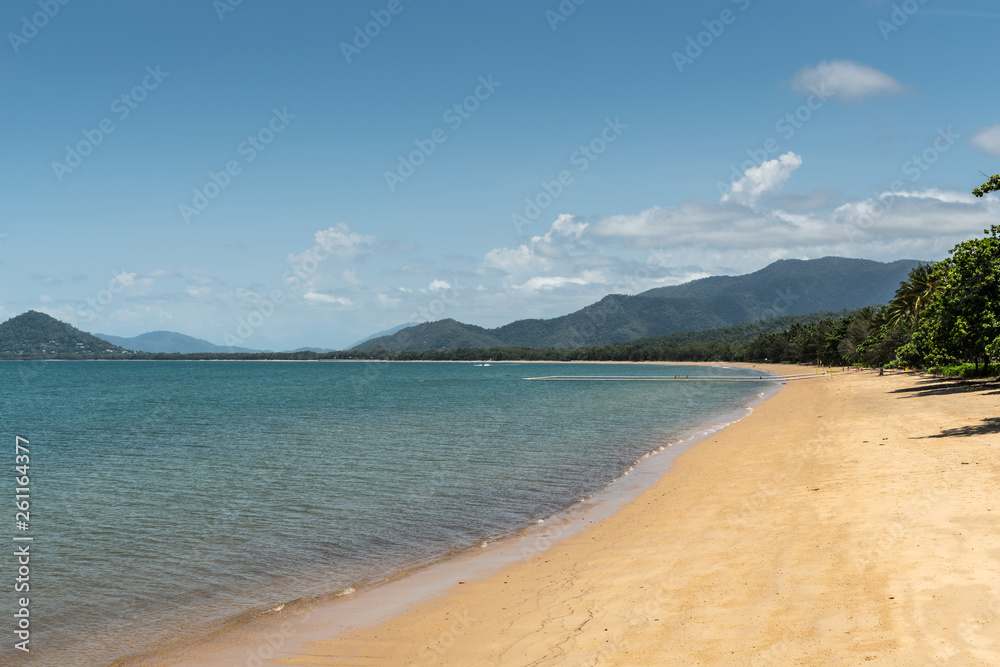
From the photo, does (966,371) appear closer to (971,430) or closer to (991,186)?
(971,430)

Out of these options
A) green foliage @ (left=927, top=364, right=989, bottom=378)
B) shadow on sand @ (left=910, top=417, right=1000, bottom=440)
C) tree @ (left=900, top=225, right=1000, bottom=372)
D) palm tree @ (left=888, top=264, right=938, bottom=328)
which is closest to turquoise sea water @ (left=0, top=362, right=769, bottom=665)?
shadow on sand @ (left=910, top=417, right=1000, bottom=440)

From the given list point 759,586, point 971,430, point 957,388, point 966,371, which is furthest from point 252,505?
point 966,371

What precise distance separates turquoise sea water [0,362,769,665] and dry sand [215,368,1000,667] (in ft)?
11.4

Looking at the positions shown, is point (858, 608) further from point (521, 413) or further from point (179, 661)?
point (521, 413)

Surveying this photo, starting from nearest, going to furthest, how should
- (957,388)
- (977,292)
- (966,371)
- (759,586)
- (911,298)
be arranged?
(759,586) → (977,292) → (957,388) → (966,371) → (911,298)

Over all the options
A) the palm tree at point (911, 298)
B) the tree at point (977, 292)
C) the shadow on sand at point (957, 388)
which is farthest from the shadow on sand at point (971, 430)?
the palm tree at point (911, 298)

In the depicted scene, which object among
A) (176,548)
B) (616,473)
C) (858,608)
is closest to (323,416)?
(616,473)

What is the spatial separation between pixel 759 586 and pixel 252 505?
1646 cm

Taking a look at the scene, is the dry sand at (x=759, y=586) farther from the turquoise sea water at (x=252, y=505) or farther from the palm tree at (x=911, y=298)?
the palm tree at (x=911, y=298)

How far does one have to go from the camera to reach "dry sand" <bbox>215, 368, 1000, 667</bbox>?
7695mm

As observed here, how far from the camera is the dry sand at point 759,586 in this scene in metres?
7.70

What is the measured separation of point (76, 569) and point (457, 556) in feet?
28.4

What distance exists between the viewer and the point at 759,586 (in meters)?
9.87

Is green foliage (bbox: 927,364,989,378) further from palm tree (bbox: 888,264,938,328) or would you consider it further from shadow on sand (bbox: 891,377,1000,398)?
palm tree (bbox: 888,264,938,328)
